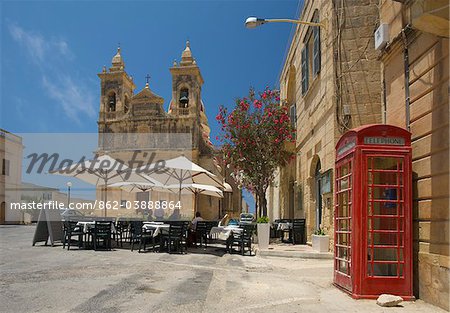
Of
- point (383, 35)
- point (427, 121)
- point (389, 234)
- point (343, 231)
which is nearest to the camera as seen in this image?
point (427, 121)

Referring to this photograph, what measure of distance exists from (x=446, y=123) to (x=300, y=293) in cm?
308

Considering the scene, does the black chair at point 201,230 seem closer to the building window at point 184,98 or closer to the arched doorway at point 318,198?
the arched doorway at point 318,198

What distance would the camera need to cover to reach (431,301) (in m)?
5.64

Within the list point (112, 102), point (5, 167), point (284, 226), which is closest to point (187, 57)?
point (112, 102)

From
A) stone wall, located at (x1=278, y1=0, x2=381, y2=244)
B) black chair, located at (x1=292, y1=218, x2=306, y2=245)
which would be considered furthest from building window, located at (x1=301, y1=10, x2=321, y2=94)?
black chair, located at (x1=292, y1=218, x2=306, y2=245)

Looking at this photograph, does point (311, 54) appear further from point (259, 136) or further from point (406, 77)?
point (406, 77)

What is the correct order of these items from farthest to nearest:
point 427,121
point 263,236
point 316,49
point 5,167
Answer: point 5,167 < point 316,49 < point 263,236 < point 427,121

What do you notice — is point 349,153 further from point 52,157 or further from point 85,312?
point 52,157

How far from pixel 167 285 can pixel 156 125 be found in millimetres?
36673

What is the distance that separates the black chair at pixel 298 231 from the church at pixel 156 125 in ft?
85.7

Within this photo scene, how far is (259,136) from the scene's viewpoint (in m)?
17.8

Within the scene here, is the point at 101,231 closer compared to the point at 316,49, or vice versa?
Result: the point at 101,231

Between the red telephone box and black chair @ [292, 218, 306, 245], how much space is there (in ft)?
28.9

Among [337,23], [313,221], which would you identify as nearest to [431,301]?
[337,23]
